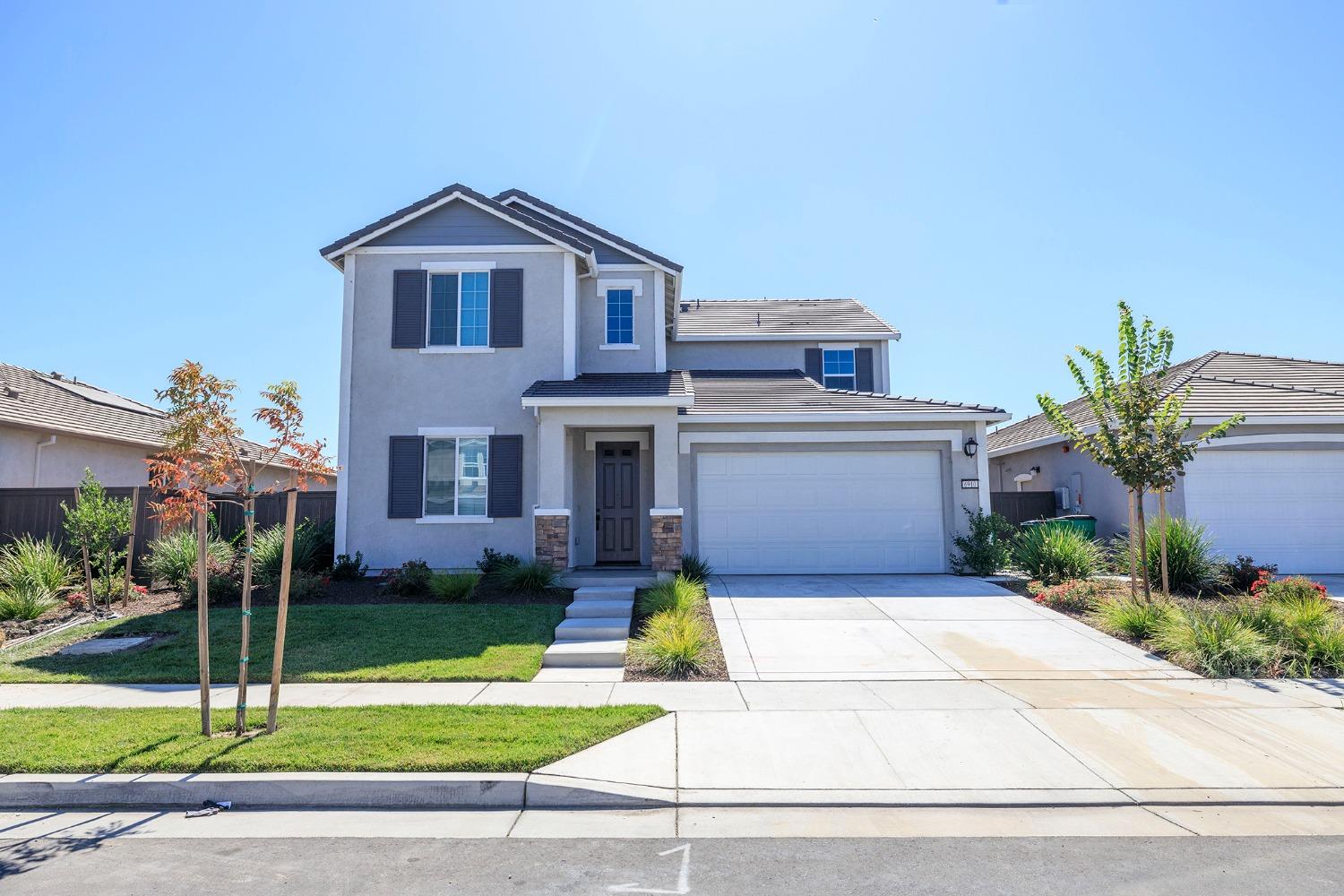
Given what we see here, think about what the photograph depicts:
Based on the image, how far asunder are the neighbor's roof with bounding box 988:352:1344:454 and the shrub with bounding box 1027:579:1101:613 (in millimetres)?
4191

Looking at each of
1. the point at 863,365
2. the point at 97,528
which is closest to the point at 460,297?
the point at 97,528

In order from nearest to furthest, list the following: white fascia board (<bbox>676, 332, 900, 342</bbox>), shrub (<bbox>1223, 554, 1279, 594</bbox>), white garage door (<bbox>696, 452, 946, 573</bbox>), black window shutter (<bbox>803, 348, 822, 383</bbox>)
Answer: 1. shrub (<bbox>1223, 554, 1279, 594</bbox>)
2. white garage door (<bbox>696, 452, 946, 573</bbox>)
3. white fascia board (<bbox>676, 332, 900, 342</bbox>)
4. black window shutter (<bbox>803, 348, 822, 383</bbox>)

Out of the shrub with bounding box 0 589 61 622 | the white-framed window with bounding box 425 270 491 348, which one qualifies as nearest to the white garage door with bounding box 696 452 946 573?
the white-framed window with bounding box 425 270 491 348

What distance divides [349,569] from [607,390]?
517 centimetres

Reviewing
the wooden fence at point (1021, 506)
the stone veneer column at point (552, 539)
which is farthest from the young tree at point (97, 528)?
the wooden fence at point (1021, 506)

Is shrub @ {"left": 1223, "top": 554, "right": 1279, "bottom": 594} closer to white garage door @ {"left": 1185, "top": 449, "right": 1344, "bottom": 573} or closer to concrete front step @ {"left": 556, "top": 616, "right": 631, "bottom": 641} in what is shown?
white garage door @ {"left": 1185, "top": 449, "right": 1344, "bottom": 573}

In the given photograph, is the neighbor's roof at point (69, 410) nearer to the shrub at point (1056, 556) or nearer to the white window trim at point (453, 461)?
the white window trim at point (453, 461)

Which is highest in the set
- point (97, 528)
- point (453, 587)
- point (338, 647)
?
point (97, 528)

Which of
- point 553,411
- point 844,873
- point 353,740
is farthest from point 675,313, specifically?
point 844,873

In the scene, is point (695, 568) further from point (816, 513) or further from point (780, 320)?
point (780, 320)

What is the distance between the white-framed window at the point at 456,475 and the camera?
13.7m

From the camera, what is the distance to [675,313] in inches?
700

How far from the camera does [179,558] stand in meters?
12.3

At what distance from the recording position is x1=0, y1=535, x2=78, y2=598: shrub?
11594mm
